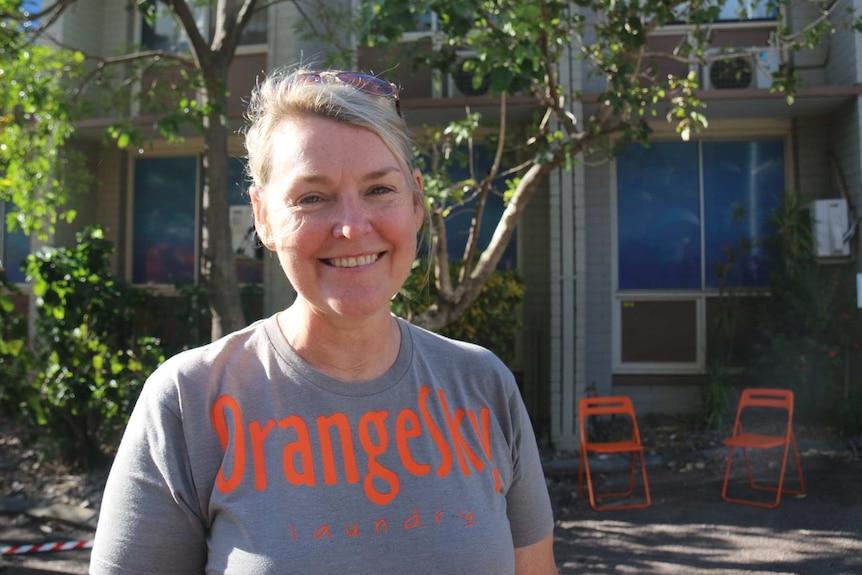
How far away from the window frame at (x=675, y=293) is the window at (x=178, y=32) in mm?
4489

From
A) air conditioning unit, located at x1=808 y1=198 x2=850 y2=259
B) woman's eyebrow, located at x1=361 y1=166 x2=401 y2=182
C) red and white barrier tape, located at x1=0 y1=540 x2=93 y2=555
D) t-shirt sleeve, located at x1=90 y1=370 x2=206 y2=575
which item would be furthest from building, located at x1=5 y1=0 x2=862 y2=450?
t-shirt sleeve, located at x1=90 y1=370 x2=206 y2=575

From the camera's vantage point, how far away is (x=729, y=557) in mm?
5398

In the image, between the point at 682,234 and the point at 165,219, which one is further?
the point at 165,219

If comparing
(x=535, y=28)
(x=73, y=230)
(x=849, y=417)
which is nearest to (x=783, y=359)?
(x=849, y=417)

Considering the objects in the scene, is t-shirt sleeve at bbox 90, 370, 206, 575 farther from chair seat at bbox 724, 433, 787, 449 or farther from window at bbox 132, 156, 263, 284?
window at bbox 132, 156, 263, 284

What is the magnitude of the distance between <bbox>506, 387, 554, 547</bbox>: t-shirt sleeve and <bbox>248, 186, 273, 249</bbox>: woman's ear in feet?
2.09

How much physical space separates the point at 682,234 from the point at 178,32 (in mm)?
6654

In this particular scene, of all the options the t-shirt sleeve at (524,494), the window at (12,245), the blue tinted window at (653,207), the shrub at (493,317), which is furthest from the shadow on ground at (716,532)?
the window at (12,245)

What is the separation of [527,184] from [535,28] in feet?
4.47

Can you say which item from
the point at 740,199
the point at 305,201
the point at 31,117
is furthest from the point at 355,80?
the point at 740,199

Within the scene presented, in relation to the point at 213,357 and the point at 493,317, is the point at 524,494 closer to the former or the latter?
the point at 213,357

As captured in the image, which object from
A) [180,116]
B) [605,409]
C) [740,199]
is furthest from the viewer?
[740,199]

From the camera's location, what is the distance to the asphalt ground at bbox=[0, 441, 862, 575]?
5312mm

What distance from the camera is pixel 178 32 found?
10367 millimetres
